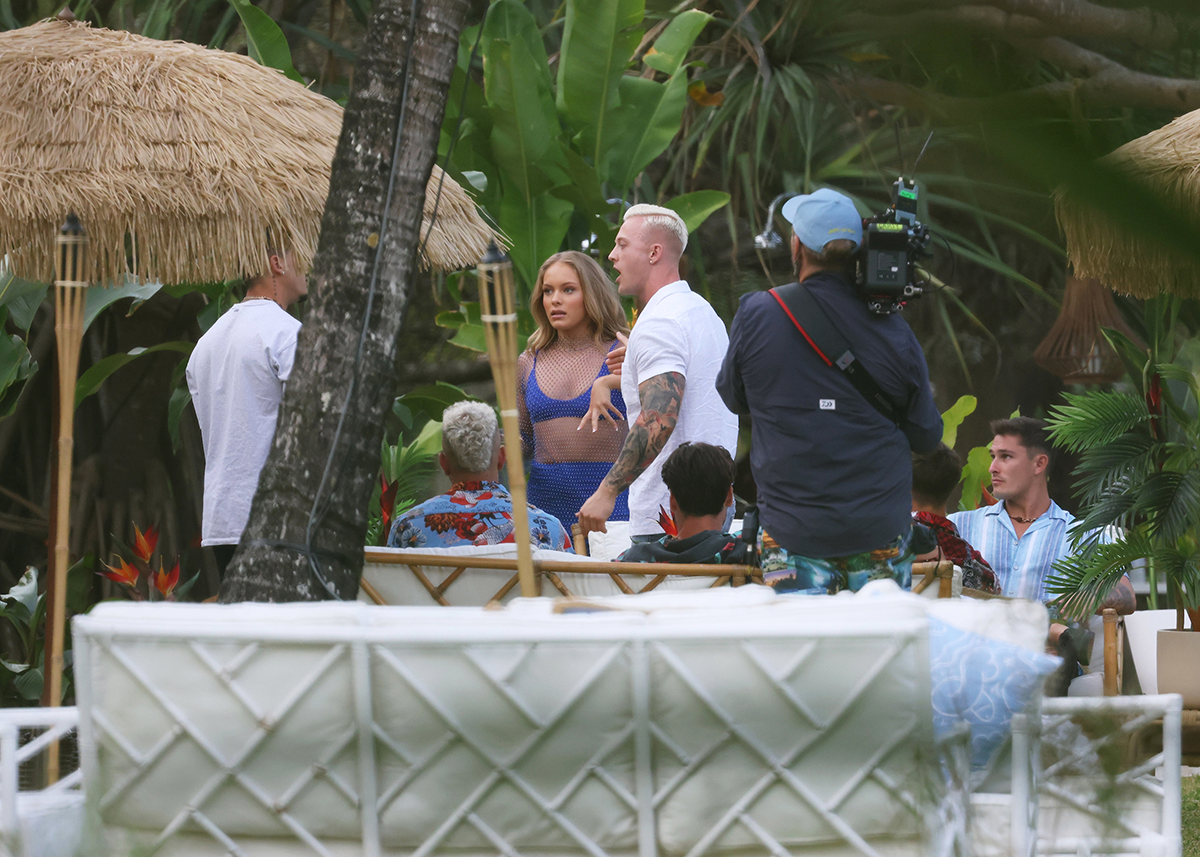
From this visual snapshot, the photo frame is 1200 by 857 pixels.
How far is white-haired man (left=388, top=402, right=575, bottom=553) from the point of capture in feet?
11.4

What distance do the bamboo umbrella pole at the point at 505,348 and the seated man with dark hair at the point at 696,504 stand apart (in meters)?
0.96

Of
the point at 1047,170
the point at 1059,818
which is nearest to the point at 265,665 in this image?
the point at 1059,818

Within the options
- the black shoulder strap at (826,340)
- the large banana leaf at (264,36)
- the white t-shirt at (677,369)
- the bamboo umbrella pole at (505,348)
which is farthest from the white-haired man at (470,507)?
the large banana leaf at (264,36)

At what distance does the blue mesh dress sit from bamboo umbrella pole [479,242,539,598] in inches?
57.3

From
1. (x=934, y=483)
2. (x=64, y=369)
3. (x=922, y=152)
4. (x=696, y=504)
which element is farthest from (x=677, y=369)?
(x=922, y=152)

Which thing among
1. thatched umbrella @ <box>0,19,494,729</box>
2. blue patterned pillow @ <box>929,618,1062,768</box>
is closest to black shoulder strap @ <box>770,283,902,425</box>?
blue patterned pillow @ <box>929,618,1062,768</box>

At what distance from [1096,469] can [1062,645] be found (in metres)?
1.05

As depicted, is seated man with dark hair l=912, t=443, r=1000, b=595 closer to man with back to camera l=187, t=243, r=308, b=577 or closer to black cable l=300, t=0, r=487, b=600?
man with back to camera l=187, t=243, r=308, b=577

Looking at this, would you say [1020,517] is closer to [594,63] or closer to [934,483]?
[934,483]

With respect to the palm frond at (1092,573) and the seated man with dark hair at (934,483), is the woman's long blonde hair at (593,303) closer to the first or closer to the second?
the seated man with dark hair at (934,483)

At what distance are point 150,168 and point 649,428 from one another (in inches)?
60.5

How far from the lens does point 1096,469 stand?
4.35 m

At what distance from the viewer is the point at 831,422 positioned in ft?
9.22

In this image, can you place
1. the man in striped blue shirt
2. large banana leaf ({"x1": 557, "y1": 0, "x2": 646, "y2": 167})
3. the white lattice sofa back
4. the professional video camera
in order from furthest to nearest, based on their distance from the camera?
1. large banana leaf ({"x1": 557, "y1": 0, "x2": 646, "y2": 167})
2. the man in striped blue shirt
3. the professional video camera
4. the white lattice sofa back
